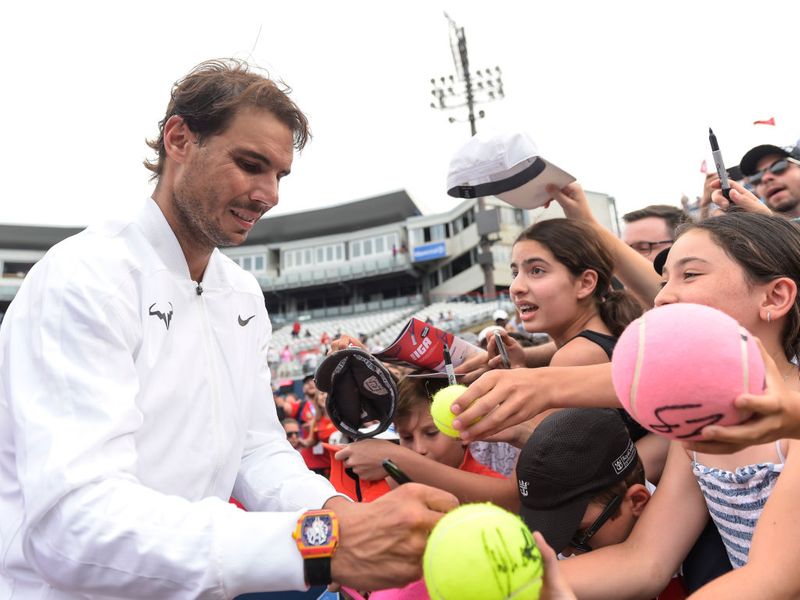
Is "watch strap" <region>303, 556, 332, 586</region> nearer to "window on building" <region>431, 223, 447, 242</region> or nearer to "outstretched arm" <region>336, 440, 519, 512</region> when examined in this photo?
"outstretched arm" <region>336, 440, 519, 512</region>

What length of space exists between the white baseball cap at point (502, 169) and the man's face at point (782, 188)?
1614mm

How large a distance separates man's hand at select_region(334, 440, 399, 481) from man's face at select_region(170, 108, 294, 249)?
97 cm

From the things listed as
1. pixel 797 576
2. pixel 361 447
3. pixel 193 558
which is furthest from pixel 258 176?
pixel 797 576

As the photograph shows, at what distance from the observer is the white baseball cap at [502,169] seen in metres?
2.65

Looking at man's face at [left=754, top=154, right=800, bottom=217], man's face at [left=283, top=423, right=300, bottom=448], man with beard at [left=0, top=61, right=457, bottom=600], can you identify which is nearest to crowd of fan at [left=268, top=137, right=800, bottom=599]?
man with beard at [left=0, top=61, right=457, bottom=600]

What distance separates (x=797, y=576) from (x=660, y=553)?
1.46 ft

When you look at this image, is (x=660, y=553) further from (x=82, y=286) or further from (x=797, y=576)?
(x=82, y=286)

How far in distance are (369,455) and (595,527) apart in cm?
91

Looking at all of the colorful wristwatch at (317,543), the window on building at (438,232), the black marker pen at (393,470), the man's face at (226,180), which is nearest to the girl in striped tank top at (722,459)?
the black marker pen at (393,470)

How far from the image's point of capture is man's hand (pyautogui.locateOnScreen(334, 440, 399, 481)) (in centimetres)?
234

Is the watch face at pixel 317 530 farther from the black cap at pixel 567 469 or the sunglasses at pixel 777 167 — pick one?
the sunglasses at pixel 777 167

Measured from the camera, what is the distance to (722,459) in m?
1.75

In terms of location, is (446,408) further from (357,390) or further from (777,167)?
(777,167)

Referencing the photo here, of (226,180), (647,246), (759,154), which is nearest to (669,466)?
(226,180)
